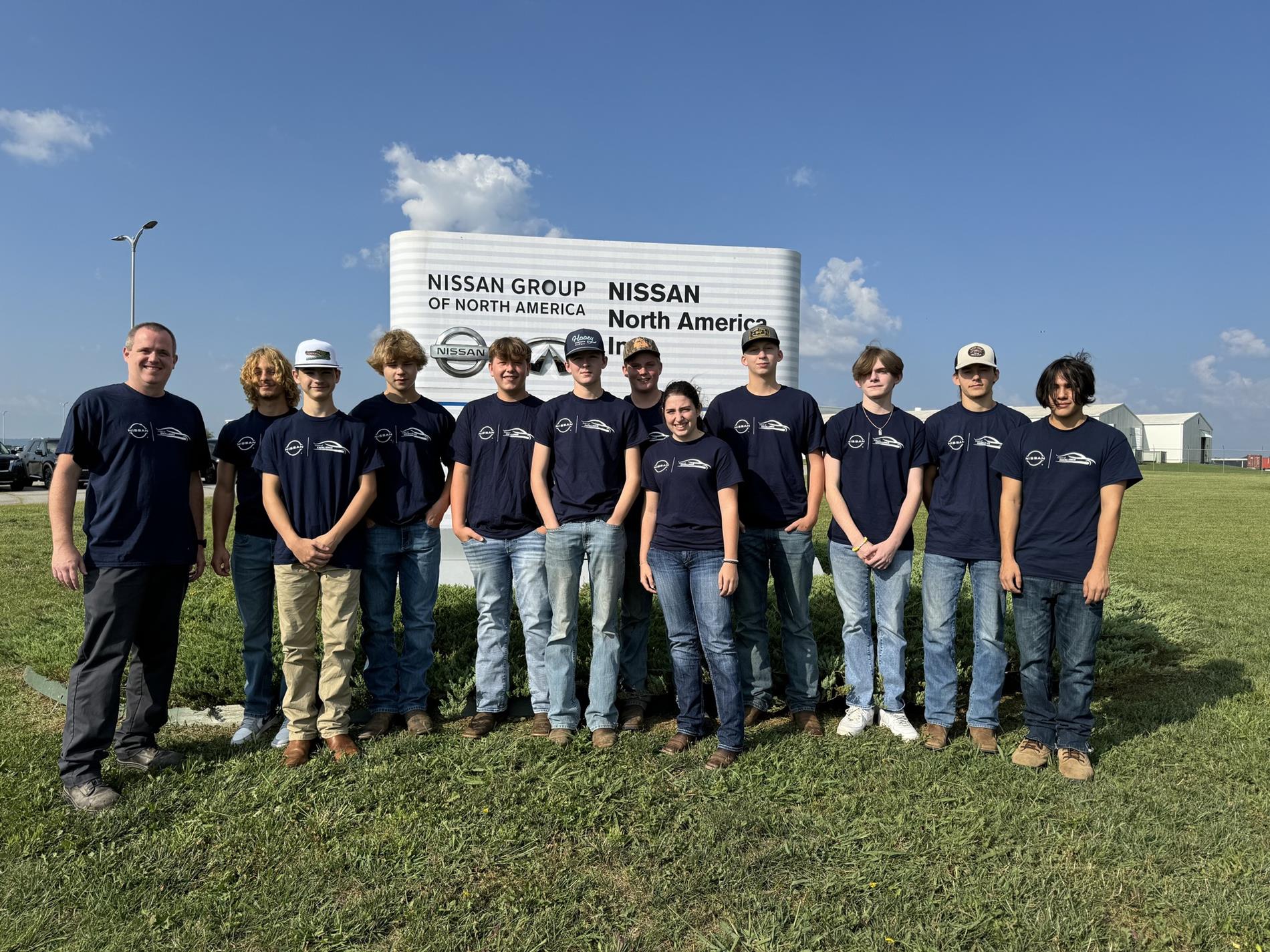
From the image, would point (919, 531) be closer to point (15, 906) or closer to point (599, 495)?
point (599, 495)

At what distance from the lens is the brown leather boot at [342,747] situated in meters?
4.17

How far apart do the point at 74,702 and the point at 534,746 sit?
87.7 inches

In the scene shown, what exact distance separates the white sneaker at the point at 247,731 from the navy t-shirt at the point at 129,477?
1.12m

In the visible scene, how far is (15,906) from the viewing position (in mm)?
2965

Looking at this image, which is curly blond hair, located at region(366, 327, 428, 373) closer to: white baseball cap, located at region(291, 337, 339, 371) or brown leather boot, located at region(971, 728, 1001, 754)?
white baseball cap, located at region(291, 337, 339, 371)

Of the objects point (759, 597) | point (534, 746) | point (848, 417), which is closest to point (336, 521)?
point (534, 746)

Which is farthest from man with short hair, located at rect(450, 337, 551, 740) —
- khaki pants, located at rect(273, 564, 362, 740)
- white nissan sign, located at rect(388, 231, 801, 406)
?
white nissan sign, located at rect(388, 231, 801, 406)

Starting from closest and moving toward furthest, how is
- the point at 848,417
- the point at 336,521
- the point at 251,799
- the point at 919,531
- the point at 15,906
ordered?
the point at 15,906 < the point at 251,799 < the point at 336,521 < the point at 848,417 < the point at 919,531

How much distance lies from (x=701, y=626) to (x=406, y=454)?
1.94 meters

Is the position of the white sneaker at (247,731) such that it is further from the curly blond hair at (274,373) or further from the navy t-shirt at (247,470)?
the curly blond hair at (274,373)

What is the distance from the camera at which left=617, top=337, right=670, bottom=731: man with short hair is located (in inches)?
189

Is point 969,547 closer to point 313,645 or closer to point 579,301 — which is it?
point 313,645

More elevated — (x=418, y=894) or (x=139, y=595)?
(x=139, y=595)

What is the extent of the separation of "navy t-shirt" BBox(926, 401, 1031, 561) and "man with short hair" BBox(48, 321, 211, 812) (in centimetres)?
396
